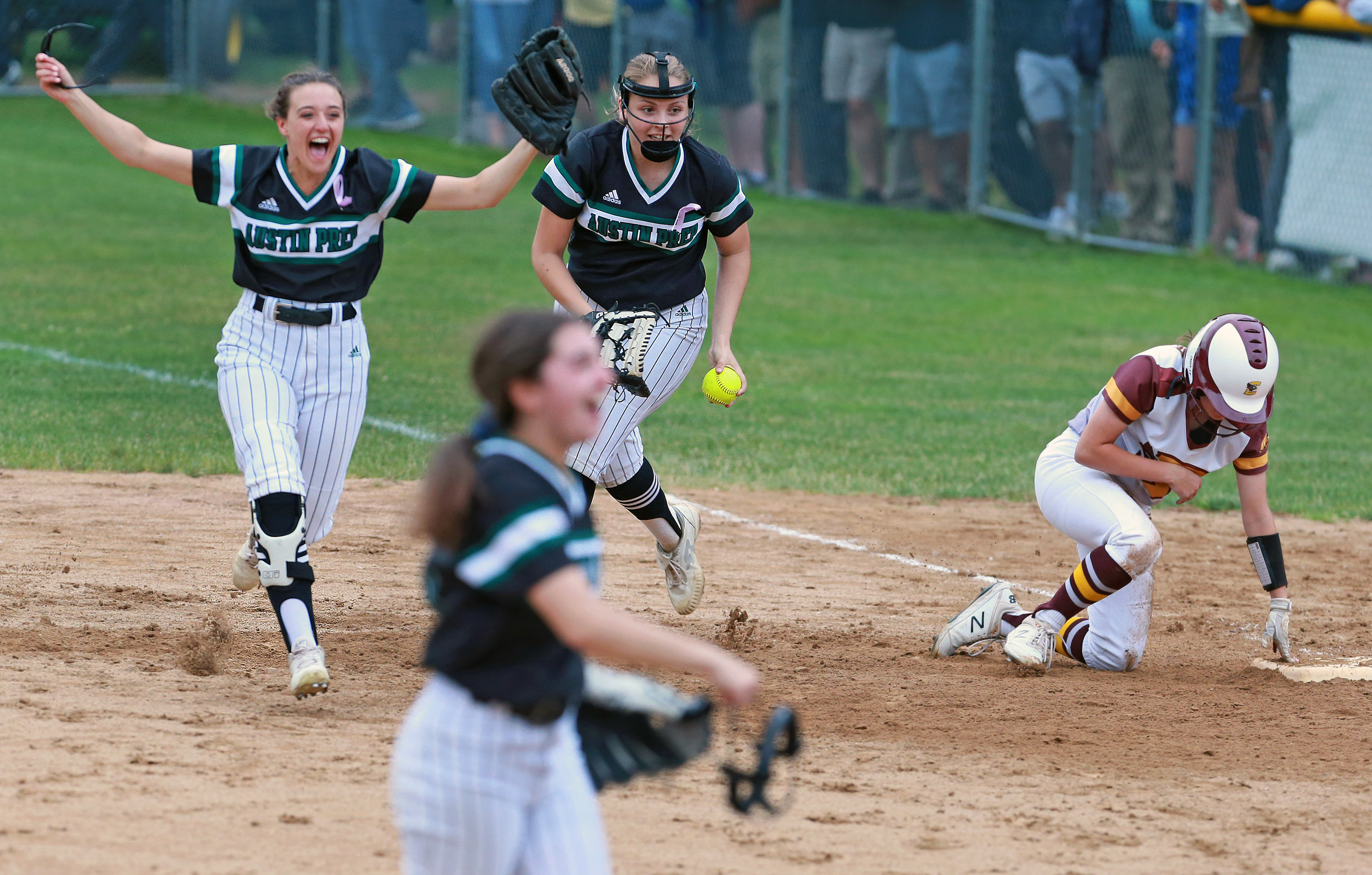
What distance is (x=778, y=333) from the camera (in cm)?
1529

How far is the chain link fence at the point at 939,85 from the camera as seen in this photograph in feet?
54.8

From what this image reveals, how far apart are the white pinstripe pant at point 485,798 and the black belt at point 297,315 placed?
2.51 metres

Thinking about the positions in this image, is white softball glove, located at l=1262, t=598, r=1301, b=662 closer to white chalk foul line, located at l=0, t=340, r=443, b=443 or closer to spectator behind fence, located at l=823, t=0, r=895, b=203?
white chalk foul line, located at l=0, t=340, r=443, b=443

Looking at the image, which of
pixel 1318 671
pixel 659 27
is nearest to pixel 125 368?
pixel 1318 671

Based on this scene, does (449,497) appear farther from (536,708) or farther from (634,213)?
(634,213)

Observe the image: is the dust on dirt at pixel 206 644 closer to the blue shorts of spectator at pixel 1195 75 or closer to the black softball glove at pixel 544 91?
the black softball glove at pixel 544 91

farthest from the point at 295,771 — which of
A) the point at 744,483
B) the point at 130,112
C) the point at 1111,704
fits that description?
the point at 130,112

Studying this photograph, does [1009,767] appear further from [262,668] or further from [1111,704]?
[262,668]

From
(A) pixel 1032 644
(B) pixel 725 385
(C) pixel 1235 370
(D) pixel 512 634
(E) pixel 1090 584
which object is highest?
(D) pixel 512 634

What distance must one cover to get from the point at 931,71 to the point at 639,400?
13.7 meters

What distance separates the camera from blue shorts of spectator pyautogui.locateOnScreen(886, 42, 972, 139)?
19297 mm

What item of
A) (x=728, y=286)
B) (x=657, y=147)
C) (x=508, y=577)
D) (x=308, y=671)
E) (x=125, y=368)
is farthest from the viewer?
(x=125, y=368)

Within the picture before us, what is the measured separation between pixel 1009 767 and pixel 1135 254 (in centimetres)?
1466

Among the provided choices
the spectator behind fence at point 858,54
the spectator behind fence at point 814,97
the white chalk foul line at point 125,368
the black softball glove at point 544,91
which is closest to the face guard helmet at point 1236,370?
the black softball glove at point 544,91
